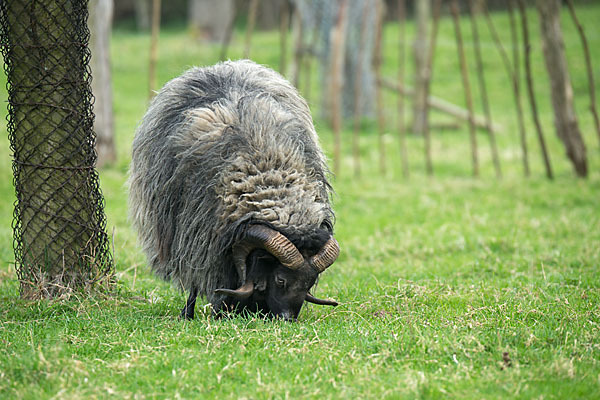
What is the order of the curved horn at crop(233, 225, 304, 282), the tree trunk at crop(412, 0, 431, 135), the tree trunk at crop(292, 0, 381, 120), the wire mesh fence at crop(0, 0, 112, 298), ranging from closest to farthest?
the curved horn at crop(233, 225, 304, 282)
the wire mesh fence at crop(0, 0, 112, 298)
the tree trunk at crop(412, 0, 431, 135)
the tree trunk at crop(292, 0, 381, 120)

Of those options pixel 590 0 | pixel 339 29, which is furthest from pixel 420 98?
pixel 590 0

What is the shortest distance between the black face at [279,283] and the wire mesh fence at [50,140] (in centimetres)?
144

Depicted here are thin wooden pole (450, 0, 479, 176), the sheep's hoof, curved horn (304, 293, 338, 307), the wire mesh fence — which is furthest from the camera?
thin wooden pole (450, 0, 479, 176)

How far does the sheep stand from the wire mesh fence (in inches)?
23.5

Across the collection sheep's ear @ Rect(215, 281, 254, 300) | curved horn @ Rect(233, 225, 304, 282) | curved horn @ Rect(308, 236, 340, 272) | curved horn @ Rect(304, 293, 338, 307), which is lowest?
curved horn @ Rect(304, 293, 338, 307)

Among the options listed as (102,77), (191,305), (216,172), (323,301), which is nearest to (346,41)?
(102,77)

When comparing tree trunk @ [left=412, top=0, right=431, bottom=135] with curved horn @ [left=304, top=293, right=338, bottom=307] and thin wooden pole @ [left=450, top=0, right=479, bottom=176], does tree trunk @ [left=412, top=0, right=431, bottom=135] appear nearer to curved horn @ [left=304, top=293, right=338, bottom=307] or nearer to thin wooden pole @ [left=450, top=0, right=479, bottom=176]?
thin wooden pole @ [left=450, top=0, right=479, bottom=176]

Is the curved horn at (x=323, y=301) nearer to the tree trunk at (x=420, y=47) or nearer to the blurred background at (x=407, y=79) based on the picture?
the blurred background at (x=407, y=79)

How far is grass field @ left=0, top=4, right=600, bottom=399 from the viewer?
3949 millimetres

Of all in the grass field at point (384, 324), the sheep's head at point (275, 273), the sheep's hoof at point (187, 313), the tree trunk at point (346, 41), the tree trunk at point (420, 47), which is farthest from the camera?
the tree trunk at point (346, 41)

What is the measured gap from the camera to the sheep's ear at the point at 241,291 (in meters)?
5.01

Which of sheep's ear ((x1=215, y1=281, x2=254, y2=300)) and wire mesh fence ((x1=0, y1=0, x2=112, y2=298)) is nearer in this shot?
sheep's ear ((x1=215, y1=281, x2=254, y2=300))

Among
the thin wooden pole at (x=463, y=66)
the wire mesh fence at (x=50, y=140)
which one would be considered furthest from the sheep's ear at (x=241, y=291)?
the thin wooden pole at (x=463, y=66)

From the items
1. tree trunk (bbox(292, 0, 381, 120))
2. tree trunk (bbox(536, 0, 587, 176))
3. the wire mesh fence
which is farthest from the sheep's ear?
tree trunk (bbox(292, 0, 381, 120))
